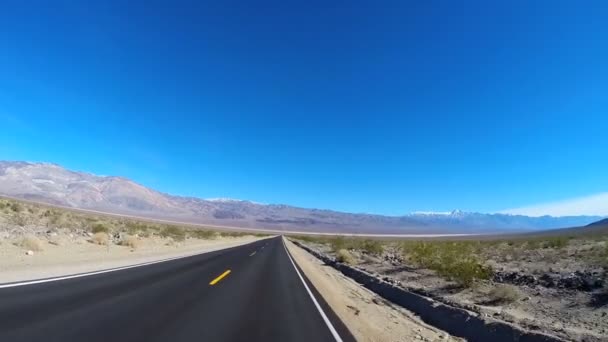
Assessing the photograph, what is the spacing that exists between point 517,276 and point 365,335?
10.0 m

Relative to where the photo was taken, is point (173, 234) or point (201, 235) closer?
point (173, 234)

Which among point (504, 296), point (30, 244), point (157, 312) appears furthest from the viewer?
point (30, 244)

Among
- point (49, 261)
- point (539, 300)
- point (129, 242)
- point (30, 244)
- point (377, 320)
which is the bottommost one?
point (377, 320)

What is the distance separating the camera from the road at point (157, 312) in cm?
654

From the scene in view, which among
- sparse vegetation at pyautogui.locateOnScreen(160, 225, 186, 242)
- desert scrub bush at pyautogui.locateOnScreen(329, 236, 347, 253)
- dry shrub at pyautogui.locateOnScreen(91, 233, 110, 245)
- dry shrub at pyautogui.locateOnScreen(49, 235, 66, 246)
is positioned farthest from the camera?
sparse vegetation at pyautogui.locateOnScreen(160, 225, 186, 242)

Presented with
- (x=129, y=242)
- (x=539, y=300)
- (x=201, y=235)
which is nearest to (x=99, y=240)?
(x=129, y=242)

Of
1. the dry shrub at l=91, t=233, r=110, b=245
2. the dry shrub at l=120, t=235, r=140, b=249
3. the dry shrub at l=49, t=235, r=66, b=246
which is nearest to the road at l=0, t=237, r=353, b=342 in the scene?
the dry shrub at l=49, t=235, r=66, b=246

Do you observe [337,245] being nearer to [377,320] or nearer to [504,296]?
[504,296]

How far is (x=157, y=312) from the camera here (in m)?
8.31

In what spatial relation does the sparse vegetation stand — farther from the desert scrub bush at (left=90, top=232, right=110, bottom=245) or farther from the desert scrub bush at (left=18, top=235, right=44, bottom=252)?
the desert scrub bush at (left=18, top=235, right=44, bottom=252)

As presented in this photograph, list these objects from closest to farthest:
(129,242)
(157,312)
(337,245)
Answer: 1. (157,312)
2. (129,242)
3. (337,245)

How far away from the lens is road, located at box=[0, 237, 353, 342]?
654 centimetres

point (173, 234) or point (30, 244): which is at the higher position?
point (173, 234)

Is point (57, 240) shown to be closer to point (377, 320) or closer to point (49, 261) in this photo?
point (49, 261)
